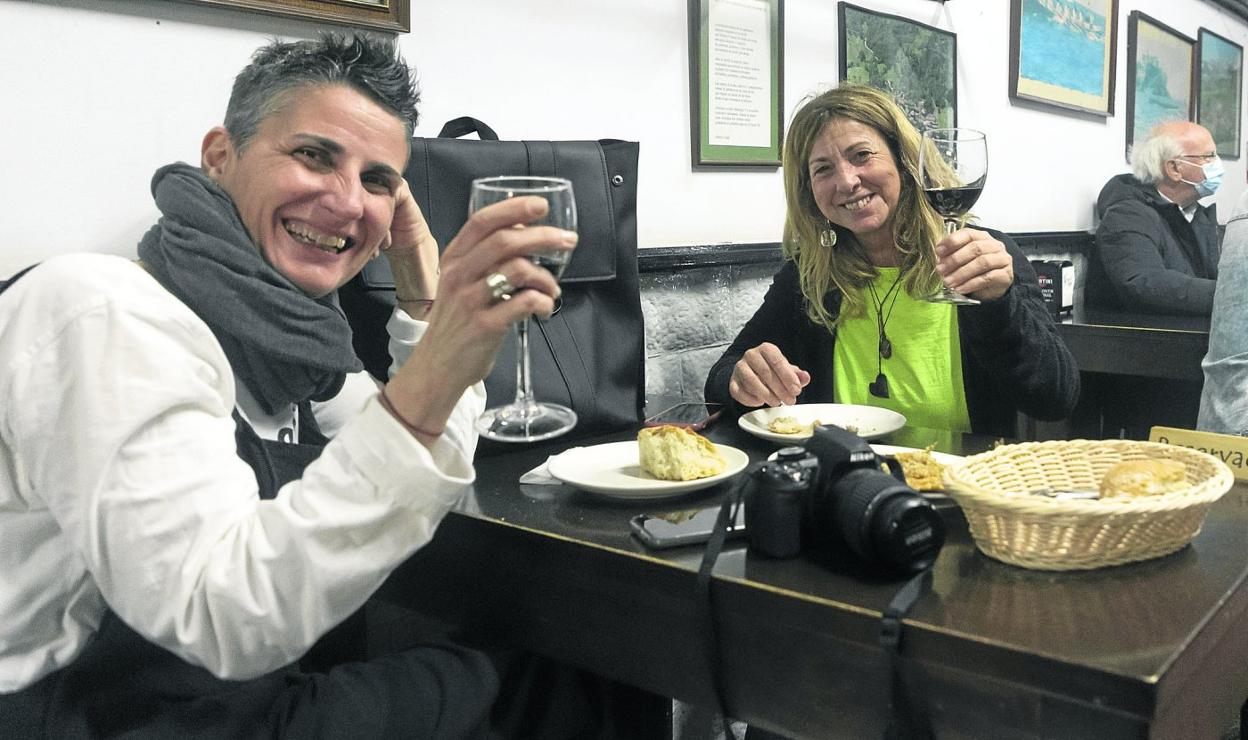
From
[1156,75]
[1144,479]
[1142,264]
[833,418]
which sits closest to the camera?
[1144,479]

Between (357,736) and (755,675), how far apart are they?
0.42 meters

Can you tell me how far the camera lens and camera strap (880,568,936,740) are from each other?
5cm

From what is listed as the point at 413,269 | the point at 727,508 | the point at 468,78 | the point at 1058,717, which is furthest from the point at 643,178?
the point at 1058,717

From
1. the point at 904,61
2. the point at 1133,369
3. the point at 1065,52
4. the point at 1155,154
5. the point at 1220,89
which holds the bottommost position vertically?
the point at 1133,369

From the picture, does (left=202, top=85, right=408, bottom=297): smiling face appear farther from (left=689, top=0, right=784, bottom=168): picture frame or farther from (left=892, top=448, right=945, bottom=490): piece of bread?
(left=689, top=0, right=784, bottom=168): picture frame

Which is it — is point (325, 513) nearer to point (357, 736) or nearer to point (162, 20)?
point (357, 736)

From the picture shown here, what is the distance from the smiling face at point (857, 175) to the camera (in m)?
1.99

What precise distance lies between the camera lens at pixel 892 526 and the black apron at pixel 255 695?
1.57ft

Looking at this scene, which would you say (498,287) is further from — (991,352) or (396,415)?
(991,352)

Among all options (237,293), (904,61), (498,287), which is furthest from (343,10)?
(904,61)

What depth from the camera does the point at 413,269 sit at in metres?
1.40

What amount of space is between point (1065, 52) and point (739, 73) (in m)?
2.29

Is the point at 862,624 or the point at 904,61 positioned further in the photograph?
the point at 904,61

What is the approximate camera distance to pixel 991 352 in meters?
1.73
